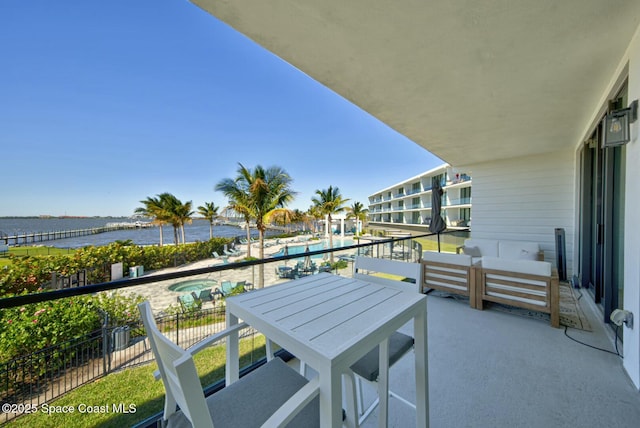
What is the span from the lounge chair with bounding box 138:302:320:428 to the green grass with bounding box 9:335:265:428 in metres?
0.57

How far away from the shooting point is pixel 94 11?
705cm

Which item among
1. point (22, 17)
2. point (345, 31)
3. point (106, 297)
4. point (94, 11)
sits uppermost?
point (22, 17)

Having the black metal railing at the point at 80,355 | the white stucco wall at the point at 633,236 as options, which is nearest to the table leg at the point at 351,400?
the black metal railing at the point at 80,355

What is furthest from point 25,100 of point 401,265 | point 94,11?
point 401,265

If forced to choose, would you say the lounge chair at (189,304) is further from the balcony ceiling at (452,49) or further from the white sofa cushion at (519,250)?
the white sofa cushion at (519,250)

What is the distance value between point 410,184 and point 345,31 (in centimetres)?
2701

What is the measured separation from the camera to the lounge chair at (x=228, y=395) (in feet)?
2.16

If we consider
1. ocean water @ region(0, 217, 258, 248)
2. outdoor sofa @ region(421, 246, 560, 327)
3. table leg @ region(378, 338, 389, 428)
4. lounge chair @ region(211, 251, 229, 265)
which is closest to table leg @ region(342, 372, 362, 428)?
table leg @ region(378, 338, 389, 428)

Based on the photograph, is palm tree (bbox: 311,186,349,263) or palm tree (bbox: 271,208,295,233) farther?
palm tree (bbox: 311,186,349,263)

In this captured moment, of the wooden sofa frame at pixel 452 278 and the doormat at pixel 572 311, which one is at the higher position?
the wooden sofa frame at pixel 452 278

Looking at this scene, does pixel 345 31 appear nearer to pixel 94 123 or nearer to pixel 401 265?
pixel 401 265

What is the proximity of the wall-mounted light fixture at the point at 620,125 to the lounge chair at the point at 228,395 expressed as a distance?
10.5 ft

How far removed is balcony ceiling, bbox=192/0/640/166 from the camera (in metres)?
1.68

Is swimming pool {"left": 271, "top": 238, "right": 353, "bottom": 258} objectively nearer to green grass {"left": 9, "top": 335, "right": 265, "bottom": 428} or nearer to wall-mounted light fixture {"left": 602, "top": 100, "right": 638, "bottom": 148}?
green grass {"left": 9, "top": 335, "right": 265, "bottom": 428}
